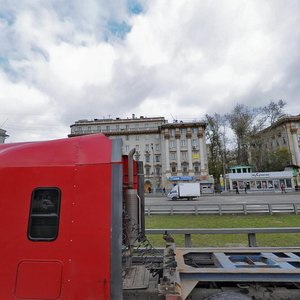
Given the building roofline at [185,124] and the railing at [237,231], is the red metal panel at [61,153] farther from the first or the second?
the building roofline at [185,124]

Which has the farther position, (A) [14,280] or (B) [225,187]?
(B) [225,187]

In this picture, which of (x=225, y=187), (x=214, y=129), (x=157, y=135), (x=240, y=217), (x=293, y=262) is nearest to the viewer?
(x=293, y=262)

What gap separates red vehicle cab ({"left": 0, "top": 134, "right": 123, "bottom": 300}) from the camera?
2801mm

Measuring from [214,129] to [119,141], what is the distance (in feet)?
234

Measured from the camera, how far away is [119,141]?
10.8 feet

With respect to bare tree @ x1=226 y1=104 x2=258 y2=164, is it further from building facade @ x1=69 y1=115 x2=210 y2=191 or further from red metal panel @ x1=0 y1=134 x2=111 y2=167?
red metal panel @ x1=0 y1=134 x2=111 y2=167

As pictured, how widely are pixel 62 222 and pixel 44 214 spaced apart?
9.7 inches

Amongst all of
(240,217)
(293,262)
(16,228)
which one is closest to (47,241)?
(16,228)

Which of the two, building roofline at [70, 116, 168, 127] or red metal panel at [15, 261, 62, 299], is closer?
red metal panel at [15, 261, 62, 299]

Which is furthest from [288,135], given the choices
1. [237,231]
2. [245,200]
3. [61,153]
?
[61,153]

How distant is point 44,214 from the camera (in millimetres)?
3043

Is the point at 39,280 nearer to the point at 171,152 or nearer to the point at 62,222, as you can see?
the point at 62,222

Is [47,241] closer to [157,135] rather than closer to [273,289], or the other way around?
[273,289]

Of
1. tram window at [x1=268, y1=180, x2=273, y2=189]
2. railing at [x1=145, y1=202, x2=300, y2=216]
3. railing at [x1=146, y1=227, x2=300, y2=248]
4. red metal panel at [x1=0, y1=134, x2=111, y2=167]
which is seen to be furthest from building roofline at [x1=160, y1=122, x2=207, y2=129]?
red metal panel at [x1=0, y1=134, x2=111, y2=167]
